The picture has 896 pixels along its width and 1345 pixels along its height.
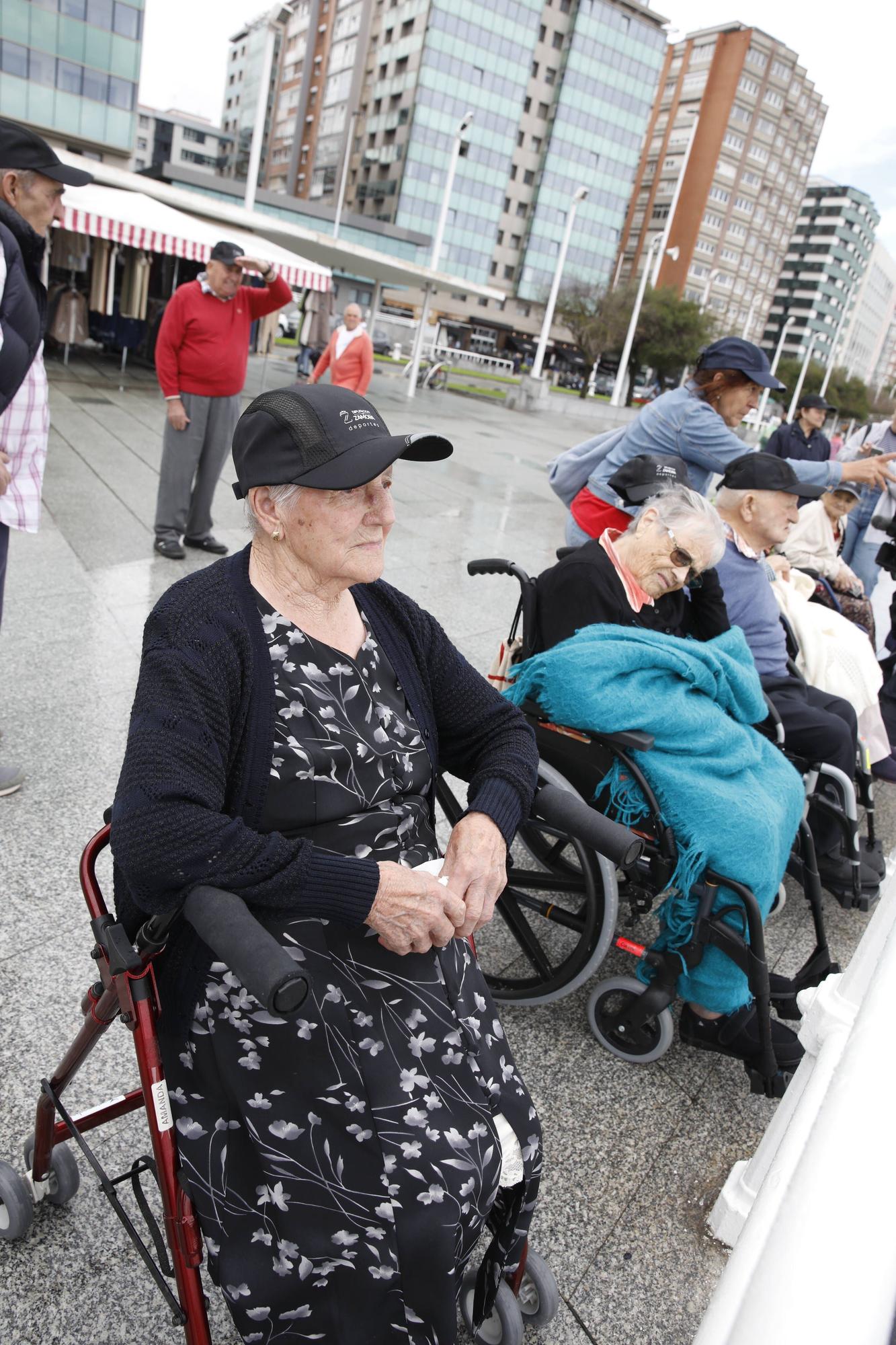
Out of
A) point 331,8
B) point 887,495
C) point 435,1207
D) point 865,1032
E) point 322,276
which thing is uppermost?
point 331,8

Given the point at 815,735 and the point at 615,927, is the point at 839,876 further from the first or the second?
the point at 615,927

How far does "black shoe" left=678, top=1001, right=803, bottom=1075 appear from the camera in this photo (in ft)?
7.09

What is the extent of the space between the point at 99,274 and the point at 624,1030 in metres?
13.3

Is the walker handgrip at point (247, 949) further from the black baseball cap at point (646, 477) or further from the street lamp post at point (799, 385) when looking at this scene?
the street lamp post at point (799, 385)

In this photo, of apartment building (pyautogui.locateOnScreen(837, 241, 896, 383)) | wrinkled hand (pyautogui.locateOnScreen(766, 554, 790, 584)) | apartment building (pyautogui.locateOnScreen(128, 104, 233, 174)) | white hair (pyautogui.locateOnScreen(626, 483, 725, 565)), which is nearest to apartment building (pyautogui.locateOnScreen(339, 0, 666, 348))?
apartment building (pyautogui.locateOnScreen(128, 104, 233, 174))

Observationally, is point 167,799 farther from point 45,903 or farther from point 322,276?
point 322,276

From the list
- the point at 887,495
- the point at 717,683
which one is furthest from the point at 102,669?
the point at 887,495

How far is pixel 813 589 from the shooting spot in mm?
4055

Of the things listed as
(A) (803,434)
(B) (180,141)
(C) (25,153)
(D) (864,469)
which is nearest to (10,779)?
(C) (25,153)

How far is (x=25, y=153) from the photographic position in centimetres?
234

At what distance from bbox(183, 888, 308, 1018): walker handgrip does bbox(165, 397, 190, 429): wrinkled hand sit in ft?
14.2

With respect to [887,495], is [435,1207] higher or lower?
lower

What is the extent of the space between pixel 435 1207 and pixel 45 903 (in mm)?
1644

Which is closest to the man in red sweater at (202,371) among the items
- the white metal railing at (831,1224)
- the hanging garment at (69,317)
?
the white metal railing at (831,1224)
